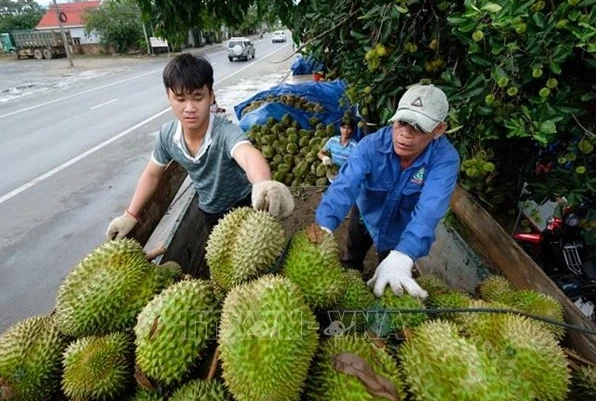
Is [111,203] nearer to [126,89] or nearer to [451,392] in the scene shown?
[451,392]

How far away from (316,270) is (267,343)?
313 millimetres

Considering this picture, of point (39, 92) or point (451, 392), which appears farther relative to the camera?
point (39, 92)

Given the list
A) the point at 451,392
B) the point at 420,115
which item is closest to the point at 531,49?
the point at 420,115

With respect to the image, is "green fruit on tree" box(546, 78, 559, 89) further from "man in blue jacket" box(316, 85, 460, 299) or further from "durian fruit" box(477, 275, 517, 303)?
"durian fruit" box(477, 275, 517, 303)

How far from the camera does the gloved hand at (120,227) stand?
2261 millimetres

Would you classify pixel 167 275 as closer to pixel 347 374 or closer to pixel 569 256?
pixel 347 374

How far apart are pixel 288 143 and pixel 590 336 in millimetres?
4797

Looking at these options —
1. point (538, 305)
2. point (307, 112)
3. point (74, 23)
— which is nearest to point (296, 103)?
point (307, 112)

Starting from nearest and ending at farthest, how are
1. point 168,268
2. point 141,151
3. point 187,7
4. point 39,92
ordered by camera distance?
1. point 168,268
2. point 187,7
3. point 141,151
4. point 39,92

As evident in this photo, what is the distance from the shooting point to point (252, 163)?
2166 millimetres

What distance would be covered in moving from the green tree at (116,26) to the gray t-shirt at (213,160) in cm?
4405

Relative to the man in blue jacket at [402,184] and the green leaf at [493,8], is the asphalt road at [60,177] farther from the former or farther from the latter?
the green leaf at [493,8]

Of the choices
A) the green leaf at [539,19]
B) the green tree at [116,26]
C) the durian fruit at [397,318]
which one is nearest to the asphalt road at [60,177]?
the green leaf at [539,19]

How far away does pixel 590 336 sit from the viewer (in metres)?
1.44
